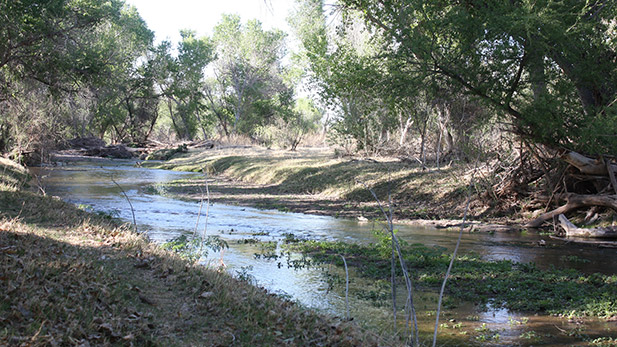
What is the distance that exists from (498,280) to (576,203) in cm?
604

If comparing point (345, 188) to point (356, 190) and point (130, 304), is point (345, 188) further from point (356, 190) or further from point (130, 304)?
point (130, 304)

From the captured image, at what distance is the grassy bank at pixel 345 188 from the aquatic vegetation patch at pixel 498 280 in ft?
9.50

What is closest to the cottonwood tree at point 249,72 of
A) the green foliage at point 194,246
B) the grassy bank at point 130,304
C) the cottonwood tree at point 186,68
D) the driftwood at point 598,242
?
the cottonwood tree at point 186,68

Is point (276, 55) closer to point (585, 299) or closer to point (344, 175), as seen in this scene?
point (344, 175)

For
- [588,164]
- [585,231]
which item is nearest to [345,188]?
[588,164]

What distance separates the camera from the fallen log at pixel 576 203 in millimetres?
11258

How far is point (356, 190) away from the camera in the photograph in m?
17.0

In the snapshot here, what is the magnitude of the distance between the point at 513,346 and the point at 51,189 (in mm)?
16548

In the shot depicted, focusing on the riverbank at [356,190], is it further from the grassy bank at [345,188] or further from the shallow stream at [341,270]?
the shallow stream at [341,270]

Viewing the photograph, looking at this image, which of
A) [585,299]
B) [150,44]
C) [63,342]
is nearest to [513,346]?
[585,299]

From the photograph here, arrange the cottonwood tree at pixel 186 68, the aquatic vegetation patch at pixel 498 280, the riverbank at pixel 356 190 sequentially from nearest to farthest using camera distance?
the aquatic vegetation patch at pixel 498 280 < the riverbank at pixel 356 190 < the cottonwood tree at pixel 186 68

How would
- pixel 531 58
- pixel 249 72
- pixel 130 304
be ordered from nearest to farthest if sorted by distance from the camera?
pixel 130 304
pixel 531 58
pixel 249 72

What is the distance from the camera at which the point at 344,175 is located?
741 inches

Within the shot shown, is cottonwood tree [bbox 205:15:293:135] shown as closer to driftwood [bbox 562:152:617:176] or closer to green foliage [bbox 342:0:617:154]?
green foliage [bbox 342:0:617:154]
